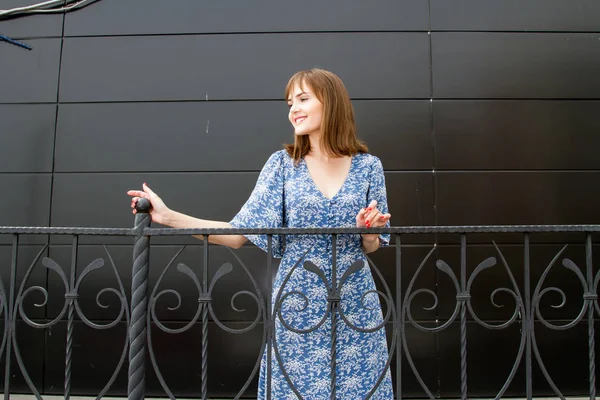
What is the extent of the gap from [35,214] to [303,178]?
9.32 ft

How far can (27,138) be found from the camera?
3674 mm

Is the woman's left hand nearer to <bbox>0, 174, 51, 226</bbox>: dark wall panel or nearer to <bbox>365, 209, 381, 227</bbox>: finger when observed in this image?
<bbox>365, 209, 381, 227</bbox>: finger

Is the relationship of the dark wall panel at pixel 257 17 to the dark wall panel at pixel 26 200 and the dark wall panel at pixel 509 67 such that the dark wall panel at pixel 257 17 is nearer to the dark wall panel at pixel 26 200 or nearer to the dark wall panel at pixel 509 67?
the dark wall panel at pixel 509 67

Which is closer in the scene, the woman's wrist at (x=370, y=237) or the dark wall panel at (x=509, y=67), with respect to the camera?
the woman's wrist at (x=370, y=237)

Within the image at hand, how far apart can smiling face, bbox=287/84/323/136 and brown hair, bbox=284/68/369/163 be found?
0.05 feet

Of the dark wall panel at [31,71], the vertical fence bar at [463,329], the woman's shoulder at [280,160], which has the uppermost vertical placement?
the dark wall panel at [31,71]

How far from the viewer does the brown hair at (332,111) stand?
1.73 m

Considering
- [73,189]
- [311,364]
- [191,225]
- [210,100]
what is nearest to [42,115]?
[73,189]

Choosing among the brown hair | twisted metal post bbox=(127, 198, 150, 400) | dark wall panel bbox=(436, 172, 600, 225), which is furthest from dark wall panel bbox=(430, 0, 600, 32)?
twisted metal post bbox=(127, 198, 150, 400)

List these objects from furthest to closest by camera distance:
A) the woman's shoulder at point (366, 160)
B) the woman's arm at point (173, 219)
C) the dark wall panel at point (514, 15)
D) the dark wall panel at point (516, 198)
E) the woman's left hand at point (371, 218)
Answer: the dark wall panel at point (514, 15) < the dark wall panel at point (516, 198) < the woman's shoulder at point (366, 160) < the woman's arm at point (173, 219) < the woman's left hand at point (371, 218)

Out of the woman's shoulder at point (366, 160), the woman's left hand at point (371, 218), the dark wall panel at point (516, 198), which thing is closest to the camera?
the woman's left hand at point (371, 218)

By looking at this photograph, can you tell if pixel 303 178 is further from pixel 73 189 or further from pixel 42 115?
pixel 42 115

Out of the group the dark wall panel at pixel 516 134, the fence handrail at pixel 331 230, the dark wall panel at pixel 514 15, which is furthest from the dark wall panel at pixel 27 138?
the dark wall panel at pixel 514 15

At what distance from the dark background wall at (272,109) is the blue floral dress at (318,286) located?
182 cm
